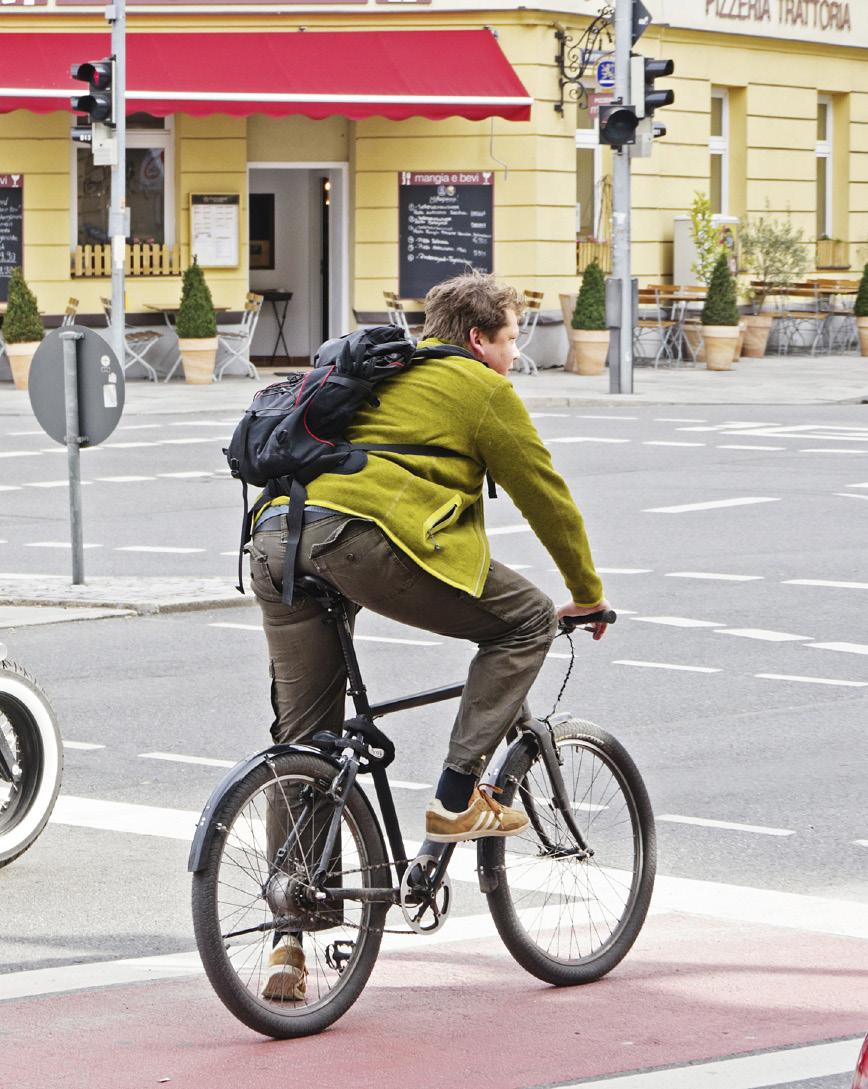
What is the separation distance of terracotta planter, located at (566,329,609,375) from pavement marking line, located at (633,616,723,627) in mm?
18009

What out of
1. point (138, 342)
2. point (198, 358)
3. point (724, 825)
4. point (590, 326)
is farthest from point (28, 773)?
point (590, 326)

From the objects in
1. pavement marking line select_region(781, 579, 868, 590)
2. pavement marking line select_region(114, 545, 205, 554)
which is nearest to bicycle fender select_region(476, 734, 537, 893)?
pavement marking line select_region(781, 579, 868, 590)

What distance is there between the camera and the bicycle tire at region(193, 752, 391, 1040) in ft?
14.7

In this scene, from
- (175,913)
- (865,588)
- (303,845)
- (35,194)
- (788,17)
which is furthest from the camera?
(788,17)

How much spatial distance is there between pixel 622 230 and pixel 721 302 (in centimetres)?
373

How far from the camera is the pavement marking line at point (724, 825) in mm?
6723

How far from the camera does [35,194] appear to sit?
2845 cm

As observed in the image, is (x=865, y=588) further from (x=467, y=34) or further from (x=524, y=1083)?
(x=467, y=34)

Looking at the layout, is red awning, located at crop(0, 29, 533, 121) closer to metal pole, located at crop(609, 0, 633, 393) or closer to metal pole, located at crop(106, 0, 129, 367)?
metal pole, located at crop(609, 0, 633, 393)

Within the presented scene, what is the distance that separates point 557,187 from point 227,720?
22.2 metres

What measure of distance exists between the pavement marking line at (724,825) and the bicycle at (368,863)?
4.81ft

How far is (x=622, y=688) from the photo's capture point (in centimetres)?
911

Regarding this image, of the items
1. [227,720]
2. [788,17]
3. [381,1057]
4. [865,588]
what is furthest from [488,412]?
[788,17]

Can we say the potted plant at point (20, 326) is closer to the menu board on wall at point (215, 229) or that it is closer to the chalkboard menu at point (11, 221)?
the chalkboard menu at point (11, 221)
